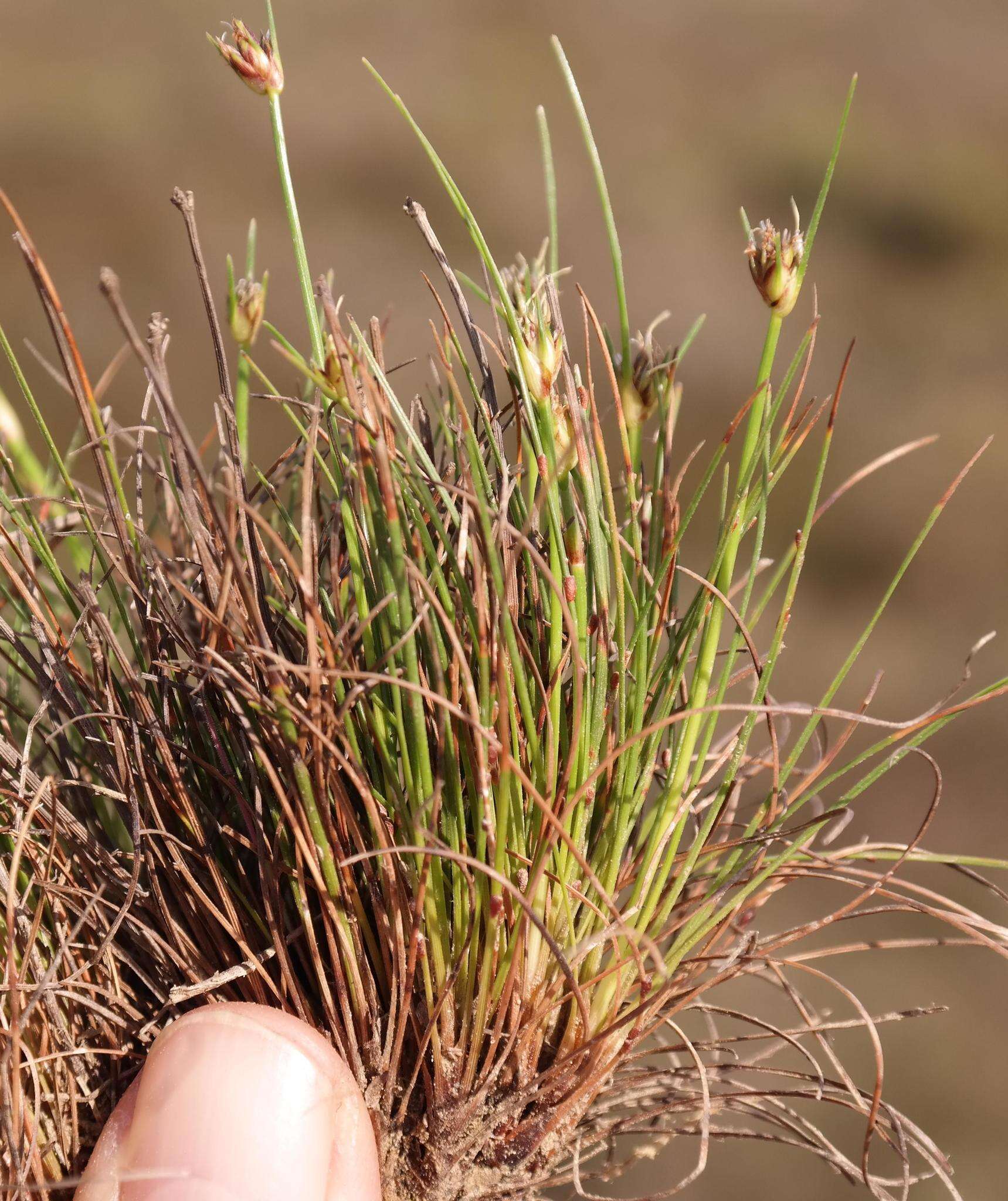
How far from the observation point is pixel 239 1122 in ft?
0.87

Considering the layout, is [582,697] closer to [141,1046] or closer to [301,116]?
[141,1046]

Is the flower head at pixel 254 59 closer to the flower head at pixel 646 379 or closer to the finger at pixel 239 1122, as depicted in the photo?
the flower head at pixel 646 379

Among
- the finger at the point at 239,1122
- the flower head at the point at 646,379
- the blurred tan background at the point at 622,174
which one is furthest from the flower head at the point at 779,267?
the blurred tan background at the point at 622,174

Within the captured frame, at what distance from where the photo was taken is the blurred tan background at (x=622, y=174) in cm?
75

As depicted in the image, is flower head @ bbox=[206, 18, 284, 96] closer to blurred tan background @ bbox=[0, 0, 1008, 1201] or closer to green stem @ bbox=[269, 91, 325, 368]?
green stem @ bbox=[269, 91, 325, 368]

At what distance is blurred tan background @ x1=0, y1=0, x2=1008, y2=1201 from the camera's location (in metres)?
0.75

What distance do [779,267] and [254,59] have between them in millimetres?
125

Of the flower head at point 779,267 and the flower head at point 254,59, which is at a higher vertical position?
the flower head at point 254,59

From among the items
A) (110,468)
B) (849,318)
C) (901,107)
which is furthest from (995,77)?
(110,468)

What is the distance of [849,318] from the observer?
76 centimetres

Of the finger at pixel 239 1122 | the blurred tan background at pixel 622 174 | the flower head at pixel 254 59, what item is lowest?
the finger at pixel 239 1122

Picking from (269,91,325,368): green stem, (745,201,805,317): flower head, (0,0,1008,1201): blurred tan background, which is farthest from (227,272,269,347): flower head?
(0,0,1008,1201): blurred tan background

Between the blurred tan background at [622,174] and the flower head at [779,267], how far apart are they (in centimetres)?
56

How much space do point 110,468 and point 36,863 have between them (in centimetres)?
11
